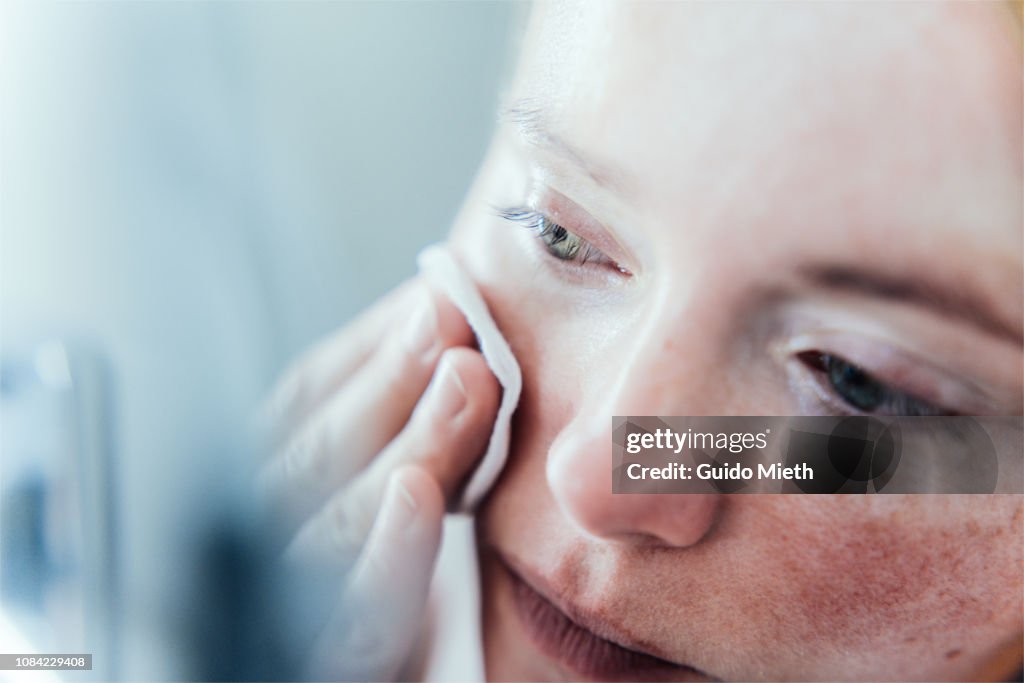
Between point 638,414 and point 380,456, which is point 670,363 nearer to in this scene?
point 638,414

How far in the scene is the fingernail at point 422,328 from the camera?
47 centimetres

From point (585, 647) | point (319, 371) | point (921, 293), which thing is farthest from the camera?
point (319, 371)

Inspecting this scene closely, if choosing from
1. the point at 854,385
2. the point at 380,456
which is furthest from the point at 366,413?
the point at 854,385

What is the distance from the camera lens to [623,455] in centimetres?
38

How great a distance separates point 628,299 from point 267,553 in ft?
0.91

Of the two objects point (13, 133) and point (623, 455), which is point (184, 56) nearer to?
point (13, 133)

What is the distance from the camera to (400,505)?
0.45m

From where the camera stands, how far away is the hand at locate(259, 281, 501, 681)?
1.48 feet

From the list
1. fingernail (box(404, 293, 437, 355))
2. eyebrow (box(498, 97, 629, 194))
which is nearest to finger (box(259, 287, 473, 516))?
fingernail (box(404, 293, 437, 355))

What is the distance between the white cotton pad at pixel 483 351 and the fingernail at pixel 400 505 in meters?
0.03

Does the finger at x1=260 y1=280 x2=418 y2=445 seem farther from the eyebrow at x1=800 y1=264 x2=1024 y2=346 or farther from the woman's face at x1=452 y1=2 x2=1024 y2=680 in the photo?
the eyebrow at x1=800 y1=264 x2=1024 y2=346

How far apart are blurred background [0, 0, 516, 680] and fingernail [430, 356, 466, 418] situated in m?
0.09

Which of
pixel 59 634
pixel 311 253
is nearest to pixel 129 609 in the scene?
pixel 59 634

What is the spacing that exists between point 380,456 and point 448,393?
7 cm
